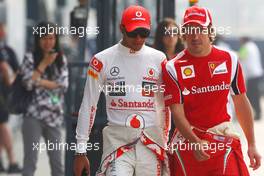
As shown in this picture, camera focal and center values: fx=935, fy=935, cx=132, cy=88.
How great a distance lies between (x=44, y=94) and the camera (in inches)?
356

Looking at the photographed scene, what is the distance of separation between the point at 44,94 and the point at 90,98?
8.98ft

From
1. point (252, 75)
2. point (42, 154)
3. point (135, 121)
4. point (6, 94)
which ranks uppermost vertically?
point (135, 121)

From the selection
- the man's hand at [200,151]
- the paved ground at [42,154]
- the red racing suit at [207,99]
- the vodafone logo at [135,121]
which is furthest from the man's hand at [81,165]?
the paved ground at [42,154]

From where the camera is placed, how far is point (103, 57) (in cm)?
635

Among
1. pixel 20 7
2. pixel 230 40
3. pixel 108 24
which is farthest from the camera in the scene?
pixel 230 40

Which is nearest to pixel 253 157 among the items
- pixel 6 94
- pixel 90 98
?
pixel 90 98

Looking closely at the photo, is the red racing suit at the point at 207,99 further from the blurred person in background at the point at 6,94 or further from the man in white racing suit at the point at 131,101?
the blurred person in background at the point at 6,94

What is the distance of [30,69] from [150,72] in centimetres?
294

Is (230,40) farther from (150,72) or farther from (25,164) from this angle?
(150,72)

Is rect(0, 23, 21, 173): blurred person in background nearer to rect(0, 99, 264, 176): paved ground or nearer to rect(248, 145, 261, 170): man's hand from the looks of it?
rect(0, 99, 264, 176): paved ground

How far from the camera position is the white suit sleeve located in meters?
6.34

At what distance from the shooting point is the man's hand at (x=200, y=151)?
5930mm

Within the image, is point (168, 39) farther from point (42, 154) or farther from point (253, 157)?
point (42, 154)

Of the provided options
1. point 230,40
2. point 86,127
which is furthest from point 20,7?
point 230,40
